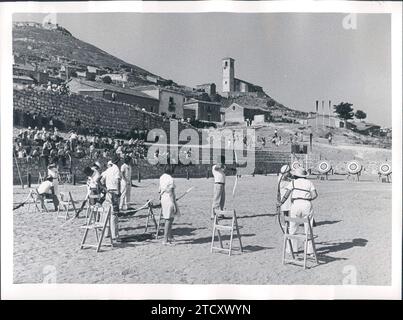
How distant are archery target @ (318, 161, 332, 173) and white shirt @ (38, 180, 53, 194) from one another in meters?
4.22

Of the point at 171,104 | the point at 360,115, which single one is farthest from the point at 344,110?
the point at 171,104

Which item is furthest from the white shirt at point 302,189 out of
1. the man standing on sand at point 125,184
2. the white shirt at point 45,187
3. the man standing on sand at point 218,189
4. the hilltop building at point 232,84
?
the white shirt at point 45,187

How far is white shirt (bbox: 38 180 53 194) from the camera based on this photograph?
23.6ft

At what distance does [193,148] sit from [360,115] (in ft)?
8.80

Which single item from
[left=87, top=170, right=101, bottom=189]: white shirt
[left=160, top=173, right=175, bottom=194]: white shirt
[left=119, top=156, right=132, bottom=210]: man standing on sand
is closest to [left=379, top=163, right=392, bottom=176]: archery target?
[left=160, top=173, right=175, bottom=194]: white shirt

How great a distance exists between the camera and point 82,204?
718 cm

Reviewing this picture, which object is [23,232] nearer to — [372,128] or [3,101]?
[3,101]

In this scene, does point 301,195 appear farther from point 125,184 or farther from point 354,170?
point 125,184

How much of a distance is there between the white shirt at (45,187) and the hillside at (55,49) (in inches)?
70.6

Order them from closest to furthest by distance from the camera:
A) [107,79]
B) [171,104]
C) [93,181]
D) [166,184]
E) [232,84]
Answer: [166,184], [93,181], [232,84], [107,79], [171,104]

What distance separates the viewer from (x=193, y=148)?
7953 mm

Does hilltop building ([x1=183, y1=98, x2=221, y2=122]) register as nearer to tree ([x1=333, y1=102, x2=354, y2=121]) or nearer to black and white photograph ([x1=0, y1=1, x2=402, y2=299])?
black and white photograph ([x1=0, y1=1, x2=402, y2=299])

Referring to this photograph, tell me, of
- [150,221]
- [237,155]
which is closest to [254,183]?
[237,155]
